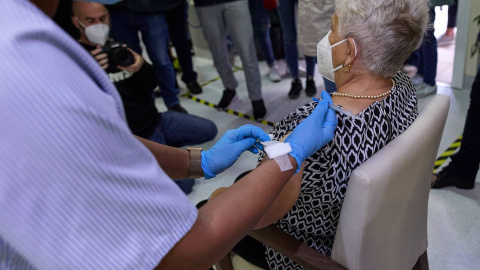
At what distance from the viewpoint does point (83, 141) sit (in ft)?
1.61

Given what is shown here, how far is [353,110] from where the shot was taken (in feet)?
3.48

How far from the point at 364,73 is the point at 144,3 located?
7.20ft

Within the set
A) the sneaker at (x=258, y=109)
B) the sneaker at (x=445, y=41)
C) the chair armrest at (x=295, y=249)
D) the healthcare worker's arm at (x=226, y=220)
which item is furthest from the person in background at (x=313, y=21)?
the sneaker at (x=445, y=41)

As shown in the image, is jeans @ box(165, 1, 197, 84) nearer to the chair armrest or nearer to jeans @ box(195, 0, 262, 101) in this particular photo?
jeans @ box(195, 0, 262, 101)

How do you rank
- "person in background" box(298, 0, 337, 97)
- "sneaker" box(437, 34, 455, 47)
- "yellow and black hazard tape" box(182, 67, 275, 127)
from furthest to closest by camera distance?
"sneaker" box(437, 34, 455, 47) → "yellow and black hazard tape" box(182, 67, 275, 127) → "person in background" box(298, 0, 337, 97)

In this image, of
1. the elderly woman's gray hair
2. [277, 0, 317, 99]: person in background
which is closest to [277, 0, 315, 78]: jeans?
[277, 0, 317, 99]: person in background

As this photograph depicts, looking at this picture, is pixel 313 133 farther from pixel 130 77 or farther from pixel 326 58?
pixel 130 77

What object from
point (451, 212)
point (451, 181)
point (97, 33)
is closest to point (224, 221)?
point (451, 212)

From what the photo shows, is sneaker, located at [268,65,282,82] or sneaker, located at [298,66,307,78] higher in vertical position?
sneaker, located at [268,65,282,82]

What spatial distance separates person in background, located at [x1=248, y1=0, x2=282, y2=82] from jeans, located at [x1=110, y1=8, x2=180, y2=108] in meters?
0.99

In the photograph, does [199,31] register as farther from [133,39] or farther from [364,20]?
[364,20]

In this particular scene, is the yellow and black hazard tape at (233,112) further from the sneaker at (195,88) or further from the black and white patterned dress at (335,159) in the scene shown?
the black and white patterned dress at (335,159)

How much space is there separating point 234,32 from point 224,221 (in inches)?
95.5

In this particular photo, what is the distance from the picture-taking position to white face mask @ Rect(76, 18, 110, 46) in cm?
227
